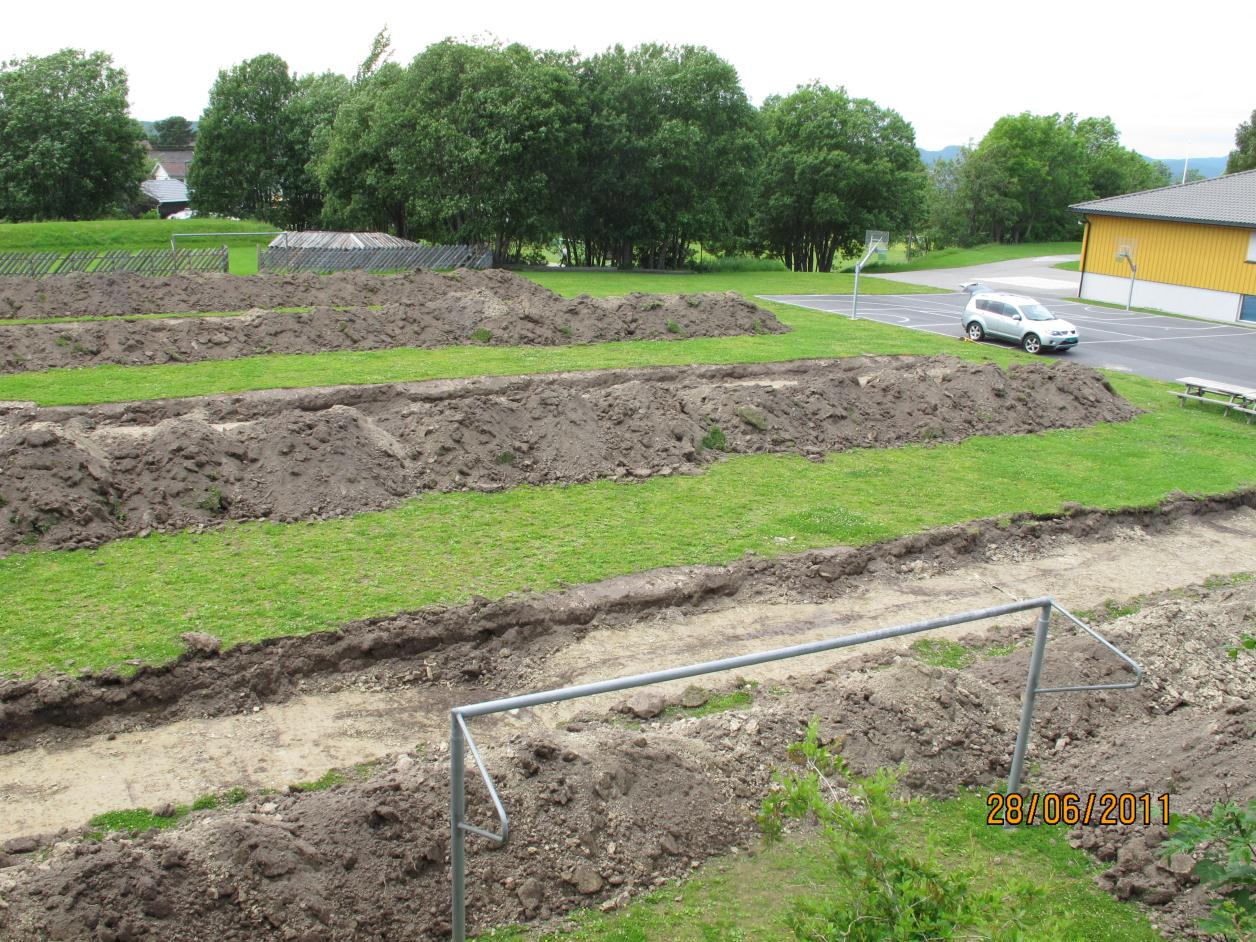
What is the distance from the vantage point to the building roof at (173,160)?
107 meters

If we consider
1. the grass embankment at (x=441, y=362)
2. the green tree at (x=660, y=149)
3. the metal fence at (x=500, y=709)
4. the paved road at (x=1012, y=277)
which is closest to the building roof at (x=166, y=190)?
the green tree at (x=660, y=149)

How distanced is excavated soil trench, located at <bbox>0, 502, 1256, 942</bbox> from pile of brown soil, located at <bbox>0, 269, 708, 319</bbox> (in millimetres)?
19927

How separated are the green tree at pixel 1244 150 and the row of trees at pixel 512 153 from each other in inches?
37.6

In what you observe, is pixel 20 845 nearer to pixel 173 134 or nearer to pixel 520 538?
pixel 520 538

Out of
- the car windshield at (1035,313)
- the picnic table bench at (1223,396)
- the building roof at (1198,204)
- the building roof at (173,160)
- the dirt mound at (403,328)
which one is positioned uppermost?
the building roof at (173,160)

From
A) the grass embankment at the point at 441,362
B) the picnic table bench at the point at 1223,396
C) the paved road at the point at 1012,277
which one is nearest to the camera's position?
the grass embankment at the point at 441,362

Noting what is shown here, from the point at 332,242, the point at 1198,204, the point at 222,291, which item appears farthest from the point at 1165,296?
the point at 222,291

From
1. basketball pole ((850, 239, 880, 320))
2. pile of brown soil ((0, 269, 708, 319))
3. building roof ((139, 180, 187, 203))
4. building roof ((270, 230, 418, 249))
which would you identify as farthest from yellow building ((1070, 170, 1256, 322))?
building roof ((139, 180, 187, 203))

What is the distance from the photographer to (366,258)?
41031mm

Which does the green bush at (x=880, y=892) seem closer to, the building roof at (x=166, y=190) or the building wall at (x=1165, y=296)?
the building wall at (x=1165, y=296)

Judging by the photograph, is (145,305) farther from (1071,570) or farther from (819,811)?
(819,811)

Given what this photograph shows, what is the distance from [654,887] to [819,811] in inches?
98.2

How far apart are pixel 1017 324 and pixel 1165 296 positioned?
16.0 meters

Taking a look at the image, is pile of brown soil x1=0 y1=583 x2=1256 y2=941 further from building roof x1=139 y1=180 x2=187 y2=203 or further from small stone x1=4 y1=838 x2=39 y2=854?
building roof x1=139 y1=180 x2=187 y2=203
